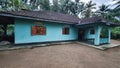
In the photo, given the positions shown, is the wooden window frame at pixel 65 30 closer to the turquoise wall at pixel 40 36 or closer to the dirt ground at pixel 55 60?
the turquoise wall at pixel 40 36

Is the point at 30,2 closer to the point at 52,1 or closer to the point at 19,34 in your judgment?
the point at 52,1

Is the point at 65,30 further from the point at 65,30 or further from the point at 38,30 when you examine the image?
the point at 38,30

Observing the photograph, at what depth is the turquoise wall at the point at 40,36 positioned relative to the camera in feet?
30.8

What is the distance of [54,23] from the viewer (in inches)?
477

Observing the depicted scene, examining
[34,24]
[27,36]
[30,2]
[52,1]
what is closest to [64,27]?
[34,24]

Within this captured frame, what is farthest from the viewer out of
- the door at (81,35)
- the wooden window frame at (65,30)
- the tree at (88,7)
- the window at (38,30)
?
the tree at (88,7)

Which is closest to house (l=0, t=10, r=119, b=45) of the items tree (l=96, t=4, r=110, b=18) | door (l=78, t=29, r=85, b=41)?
door (l=78, t=29, r=85, b=41)

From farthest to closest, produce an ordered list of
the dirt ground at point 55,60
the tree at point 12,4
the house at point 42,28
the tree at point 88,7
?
the tree at point 88,7
the tree at point 12,4
the house at point 42,28
the dirt ground at point 55,60

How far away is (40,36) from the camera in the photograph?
428 inches

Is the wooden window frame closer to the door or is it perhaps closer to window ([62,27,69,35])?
window ([62,27,69,35])

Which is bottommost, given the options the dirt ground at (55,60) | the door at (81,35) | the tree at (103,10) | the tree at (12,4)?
the dirt ground at (55,60)

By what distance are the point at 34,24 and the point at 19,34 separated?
6.31 feet

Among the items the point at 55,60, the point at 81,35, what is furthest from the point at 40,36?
the point at 81,35

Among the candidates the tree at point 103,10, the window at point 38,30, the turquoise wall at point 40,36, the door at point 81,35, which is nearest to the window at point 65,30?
the turquoise wall at point 40,36
